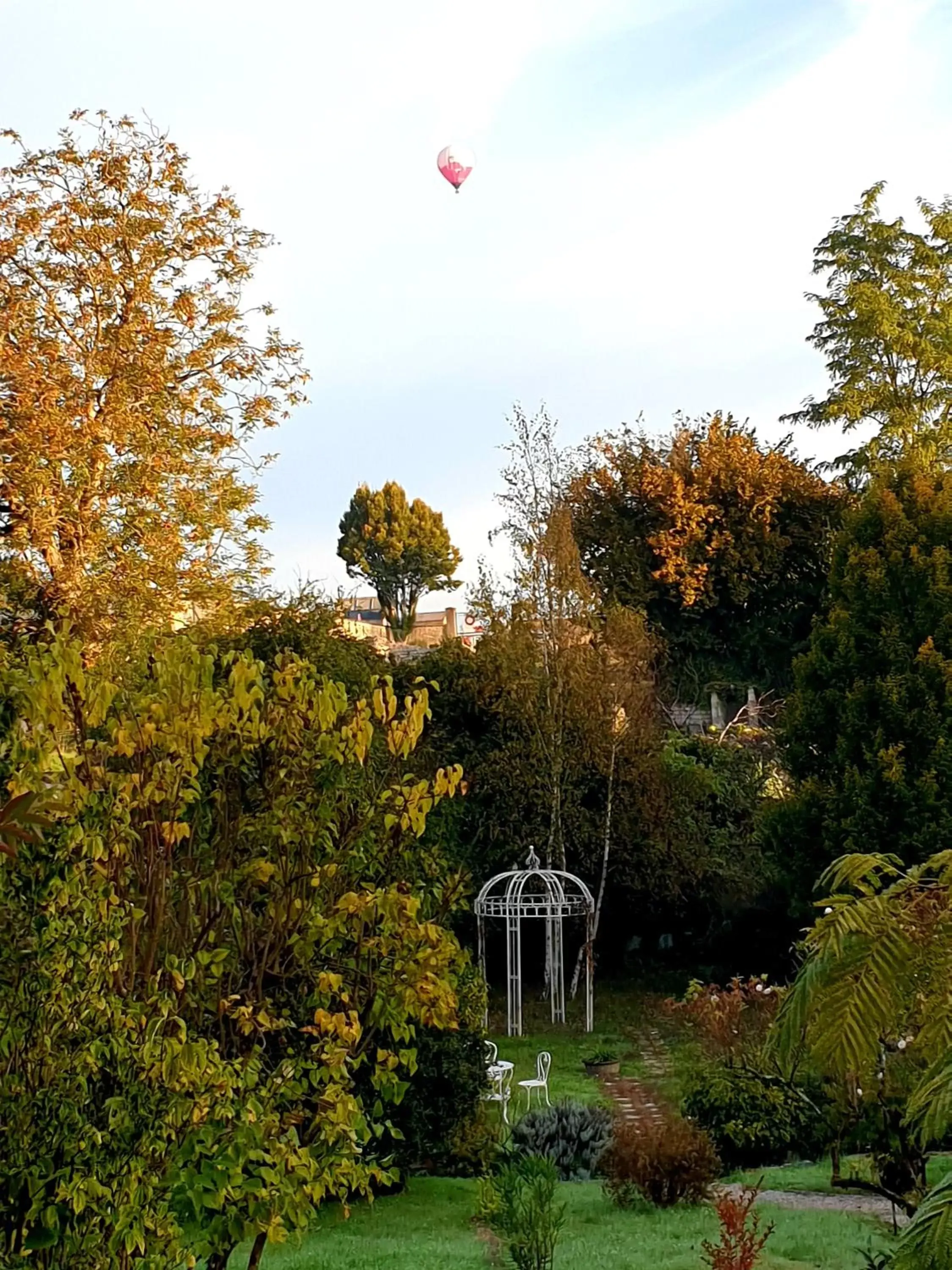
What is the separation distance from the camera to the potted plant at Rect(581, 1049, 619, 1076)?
42.5ft

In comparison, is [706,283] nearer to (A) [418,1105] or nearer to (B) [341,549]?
(A) [418,1105]

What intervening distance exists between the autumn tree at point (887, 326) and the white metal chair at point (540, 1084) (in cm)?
1615

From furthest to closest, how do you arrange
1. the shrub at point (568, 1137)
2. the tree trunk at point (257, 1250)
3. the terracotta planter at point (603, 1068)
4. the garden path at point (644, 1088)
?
the terracotta planter at point (603, 1068), the garden path at point (644, 1088), the shrub at point (568, 1137), the tree trunk at point (257, 1250)

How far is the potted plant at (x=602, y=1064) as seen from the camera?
510 inches

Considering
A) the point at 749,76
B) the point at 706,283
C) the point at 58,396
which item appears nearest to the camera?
the point at 749,76

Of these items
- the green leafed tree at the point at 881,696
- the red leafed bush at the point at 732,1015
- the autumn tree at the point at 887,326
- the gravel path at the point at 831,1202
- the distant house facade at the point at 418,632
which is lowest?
the gravel path at the point at 831,1202

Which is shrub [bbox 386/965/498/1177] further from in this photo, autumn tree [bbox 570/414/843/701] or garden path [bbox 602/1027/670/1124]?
autumn tree [bbox 570/414/843/701]

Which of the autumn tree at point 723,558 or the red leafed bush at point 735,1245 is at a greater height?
the autumn tree at point 723,558

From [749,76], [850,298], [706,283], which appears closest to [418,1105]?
[749,76]

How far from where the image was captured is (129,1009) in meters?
3.25

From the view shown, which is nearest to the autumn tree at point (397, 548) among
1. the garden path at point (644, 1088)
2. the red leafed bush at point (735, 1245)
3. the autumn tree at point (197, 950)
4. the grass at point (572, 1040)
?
the grass at point (572, 1040)

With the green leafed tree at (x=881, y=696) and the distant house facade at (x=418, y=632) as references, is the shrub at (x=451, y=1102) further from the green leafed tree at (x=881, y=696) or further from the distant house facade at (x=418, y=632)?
the distant house facade at (x=418, y=632)

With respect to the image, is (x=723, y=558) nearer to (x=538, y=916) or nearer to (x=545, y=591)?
(x=545, y=591)

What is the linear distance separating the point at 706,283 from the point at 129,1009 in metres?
11.4
